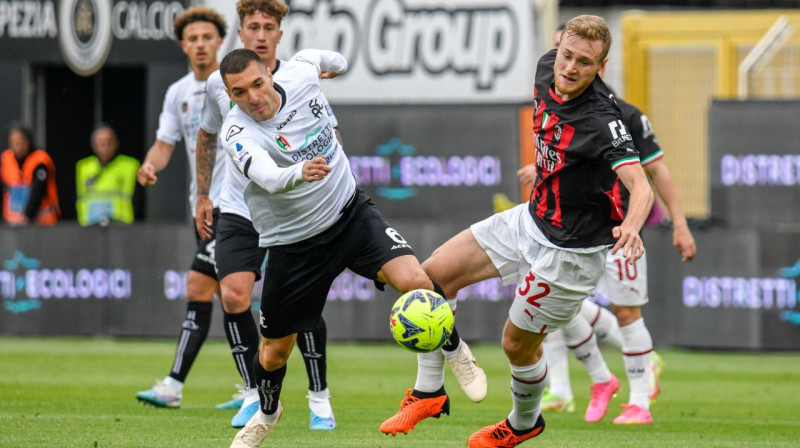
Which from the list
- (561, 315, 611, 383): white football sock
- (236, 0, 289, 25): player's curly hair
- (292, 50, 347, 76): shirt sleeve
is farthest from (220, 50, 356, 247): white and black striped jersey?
(561, 315, 611, 383): white football sock

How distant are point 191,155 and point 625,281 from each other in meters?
3.30

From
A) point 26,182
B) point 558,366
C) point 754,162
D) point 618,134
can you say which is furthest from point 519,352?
point 26,182

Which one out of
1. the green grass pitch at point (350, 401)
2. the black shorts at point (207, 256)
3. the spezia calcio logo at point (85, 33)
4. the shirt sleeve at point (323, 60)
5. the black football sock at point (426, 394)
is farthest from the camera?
the spezia calcio logo at point (85, 33)

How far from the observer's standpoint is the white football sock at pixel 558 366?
10.7 m

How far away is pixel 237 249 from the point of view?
9.41 metres

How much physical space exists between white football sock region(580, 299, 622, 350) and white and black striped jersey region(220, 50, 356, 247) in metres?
3.16

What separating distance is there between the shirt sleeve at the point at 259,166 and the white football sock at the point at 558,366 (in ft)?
12.8

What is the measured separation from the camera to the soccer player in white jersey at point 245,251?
9305mm

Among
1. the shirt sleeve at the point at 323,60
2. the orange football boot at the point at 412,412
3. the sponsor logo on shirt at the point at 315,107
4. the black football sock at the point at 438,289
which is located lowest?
the orange football boot at the point at 412,412

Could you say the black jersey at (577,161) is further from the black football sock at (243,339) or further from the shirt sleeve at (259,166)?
the black football sock at (243,339)

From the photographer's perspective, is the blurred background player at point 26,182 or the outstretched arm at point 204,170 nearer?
the outstretched arm at point 204,170

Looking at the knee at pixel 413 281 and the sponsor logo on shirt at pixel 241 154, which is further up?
the sponsor logo on shirt at pixel 241 154

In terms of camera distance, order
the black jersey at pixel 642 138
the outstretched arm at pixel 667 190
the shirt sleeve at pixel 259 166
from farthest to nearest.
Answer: the black jersey at pixel 642 138 → the outstretched arm at pixel 667 190 → the shirt sleeve at pixel 259 166

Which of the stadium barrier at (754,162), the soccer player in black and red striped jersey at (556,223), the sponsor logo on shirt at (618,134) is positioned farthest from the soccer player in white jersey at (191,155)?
the stadium barrier at (754,162)
